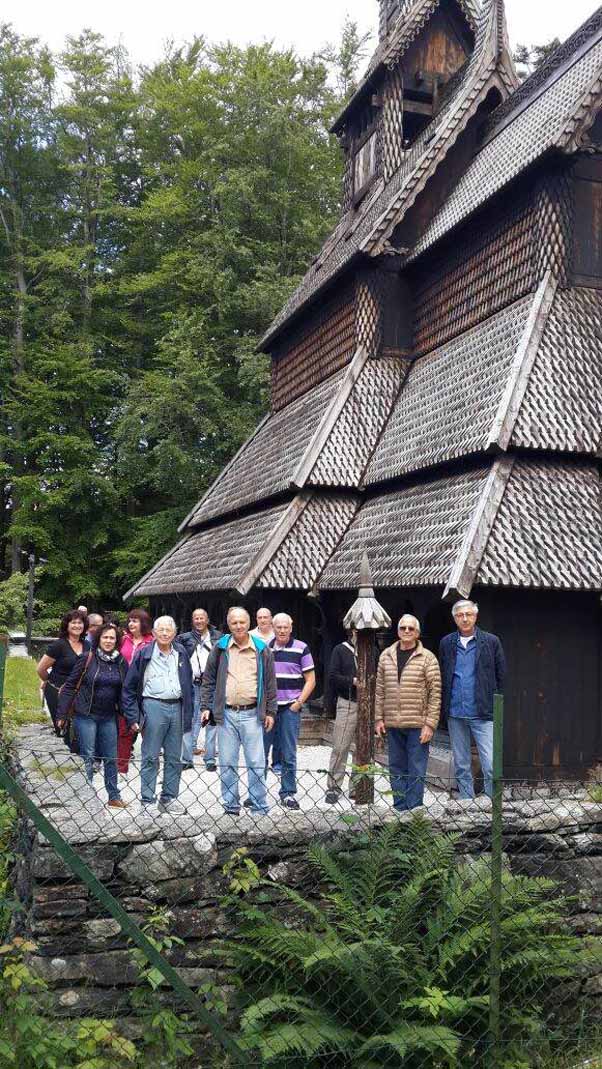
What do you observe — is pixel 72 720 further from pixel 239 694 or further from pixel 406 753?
pixel 406 753

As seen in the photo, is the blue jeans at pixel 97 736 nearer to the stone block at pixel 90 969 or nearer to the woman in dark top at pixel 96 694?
the woman in dark top at pixel 96 694

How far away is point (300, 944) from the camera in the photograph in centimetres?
480

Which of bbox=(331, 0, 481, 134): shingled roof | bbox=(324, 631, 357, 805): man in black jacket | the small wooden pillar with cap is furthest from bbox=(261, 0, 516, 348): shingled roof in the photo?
the small wooden pillar with cap

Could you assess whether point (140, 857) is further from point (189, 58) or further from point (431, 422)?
point (189, 58)

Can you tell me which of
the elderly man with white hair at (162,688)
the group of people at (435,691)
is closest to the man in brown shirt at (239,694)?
the elderly man with white hair at (162,688)

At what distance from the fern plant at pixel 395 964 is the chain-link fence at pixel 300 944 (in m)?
0.01

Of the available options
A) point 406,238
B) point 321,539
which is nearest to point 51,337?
point 406,238

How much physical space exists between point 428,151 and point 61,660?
10.8 m

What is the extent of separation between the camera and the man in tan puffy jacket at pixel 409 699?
7367 mm

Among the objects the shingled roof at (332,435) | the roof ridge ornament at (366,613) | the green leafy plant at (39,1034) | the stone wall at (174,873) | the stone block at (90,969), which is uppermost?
the shingled roof at (332,435)

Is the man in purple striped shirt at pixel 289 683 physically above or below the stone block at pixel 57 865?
above

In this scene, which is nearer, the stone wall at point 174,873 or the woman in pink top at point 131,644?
the stone wall at point 174,873

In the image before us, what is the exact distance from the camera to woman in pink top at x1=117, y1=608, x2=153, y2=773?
8.23 meters

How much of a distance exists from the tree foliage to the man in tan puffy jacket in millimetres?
20351
